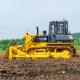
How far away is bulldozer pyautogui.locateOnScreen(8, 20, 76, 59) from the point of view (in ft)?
88.9

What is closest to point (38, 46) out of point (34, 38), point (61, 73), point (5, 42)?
point (34, 38)

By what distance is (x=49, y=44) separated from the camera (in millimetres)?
27672

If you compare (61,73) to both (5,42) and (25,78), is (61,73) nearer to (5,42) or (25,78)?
(25,78)

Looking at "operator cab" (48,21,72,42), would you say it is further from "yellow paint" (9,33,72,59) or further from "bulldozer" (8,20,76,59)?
"yellow paint" (9,33,72,59)

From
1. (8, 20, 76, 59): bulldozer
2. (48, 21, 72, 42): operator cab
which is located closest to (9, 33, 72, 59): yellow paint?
(8, 20, 76, 59): bulldozer

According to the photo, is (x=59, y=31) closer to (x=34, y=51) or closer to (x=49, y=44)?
(x=49, y=44)

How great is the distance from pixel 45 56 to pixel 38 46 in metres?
1.20

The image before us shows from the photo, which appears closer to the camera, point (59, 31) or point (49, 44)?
point (49, 44)

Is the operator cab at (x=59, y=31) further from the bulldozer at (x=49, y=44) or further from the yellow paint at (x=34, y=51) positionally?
the yellow paint at (x=34, y=51)

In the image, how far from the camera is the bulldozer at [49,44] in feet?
88.9

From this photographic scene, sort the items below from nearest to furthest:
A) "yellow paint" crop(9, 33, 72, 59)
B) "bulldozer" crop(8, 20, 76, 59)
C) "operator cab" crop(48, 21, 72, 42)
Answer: "yellow paint" crop(9, 33, 72, 59) < "bulldozer" crop(8, 20, 76, 59) < "operator cab" crop(48, 21, 72, 42)

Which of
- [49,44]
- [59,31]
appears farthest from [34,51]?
[59,31]

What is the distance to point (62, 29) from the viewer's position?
91.3 ft

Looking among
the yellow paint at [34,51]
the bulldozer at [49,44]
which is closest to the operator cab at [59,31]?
the bulldozer at [49,44]
